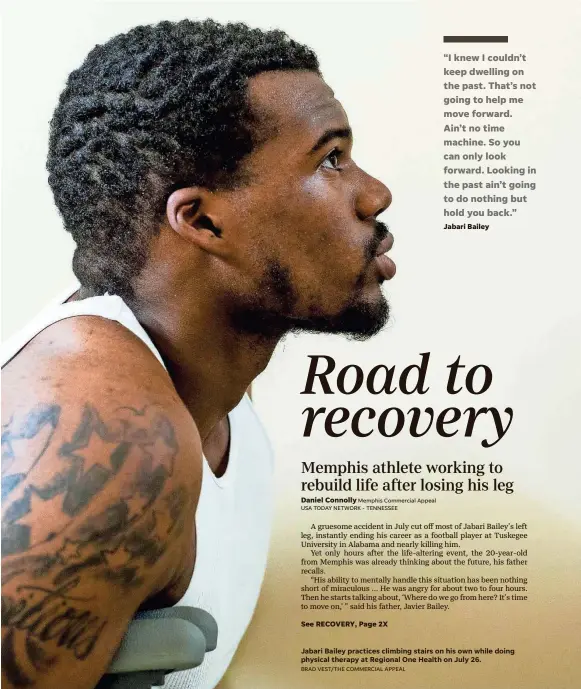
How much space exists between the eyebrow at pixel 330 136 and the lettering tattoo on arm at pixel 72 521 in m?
0.27

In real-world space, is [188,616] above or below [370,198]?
below

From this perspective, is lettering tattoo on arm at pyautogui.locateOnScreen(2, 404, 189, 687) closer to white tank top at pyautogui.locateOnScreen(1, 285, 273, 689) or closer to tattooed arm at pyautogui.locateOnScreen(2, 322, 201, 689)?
tattooed arm at pyautogui.locateOnScreen(2, 322, 201, 689)

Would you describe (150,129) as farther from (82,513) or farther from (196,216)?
(82,513)

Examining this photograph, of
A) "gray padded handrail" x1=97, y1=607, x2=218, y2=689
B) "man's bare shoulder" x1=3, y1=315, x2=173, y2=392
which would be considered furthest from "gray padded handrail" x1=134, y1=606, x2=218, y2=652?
"man's bare shoulder" x1=3, y1=315, x2=173, y2=392

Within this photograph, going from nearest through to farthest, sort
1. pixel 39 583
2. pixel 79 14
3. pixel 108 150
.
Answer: pixel 39 583
pixel 108 150
pixel 79 14

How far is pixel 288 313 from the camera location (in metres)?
0.66

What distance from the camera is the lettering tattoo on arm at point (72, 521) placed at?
48 cm

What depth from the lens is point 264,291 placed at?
644 millimetres

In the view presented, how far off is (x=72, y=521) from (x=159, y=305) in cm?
20

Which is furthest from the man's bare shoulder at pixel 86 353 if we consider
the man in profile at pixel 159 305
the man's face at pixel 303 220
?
the man's face at pixel 303 220

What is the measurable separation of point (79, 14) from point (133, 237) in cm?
27

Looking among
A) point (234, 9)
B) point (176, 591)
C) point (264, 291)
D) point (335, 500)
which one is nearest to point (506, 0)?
point (234, 9)

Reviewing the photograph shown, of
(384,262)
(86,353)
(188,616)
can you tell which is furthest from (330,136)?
(188,616)

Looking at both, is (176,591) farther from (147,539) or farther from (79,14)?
(79,14)
